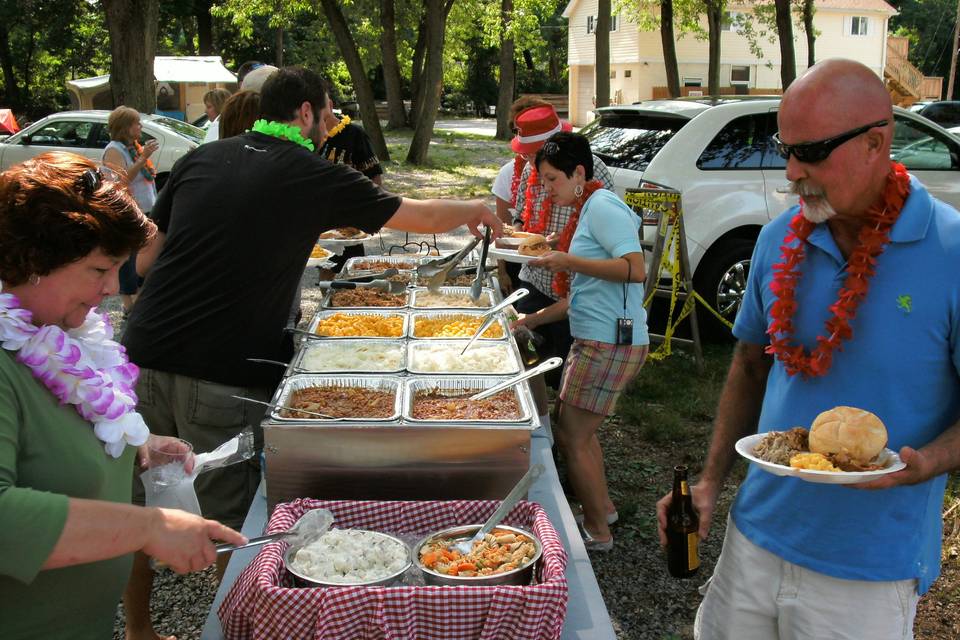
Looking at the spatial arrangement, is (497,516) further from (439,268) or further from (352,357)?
(439,268)

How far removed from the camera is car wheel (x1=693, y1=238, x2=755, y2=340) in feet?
21.6


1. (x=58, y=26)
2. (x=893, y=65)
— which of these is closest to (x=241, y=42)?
(x=58, y=26)

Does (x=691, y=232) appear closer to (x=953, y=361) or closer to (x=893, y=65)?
(x=953, y=361)

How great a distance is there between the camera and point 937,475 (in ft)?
5.58

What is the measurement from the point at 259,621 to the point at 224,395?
1195 millimetres

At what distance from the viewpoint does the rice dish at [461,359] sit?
301 centimetres

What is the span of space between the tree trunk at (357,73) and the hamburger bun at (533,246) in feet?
46.5

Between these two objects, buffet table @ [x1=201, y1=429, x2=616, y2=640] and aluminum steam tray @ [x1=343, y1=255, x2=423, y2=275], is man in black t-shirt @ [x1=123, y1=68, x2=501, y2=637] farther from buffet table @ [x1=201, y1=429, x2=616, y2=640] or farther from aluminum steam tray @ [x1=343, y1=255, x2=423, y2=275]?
aluminum steam tray @ [x1=343, y1=255, x2=423, y2=275]

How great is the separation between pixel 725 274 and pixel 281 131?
450 centimetres

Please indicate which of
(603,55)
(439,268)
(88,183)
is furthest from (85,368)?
(603,55)

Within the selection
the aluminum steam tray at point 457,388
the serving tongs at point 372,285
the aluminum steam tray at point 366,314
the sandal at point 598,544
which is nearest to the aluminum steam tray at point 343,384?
the aluminum steam tray at point 457,388

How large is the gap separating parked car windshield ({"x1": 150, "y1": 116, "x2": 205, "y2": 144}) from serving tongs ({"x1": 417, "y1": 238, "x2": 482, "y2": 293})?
30.1ft

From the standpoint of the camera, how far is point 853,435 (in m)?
1.67

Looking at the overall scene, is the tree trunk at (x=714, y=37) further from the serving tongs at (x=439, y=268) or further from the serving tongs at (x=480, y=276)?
the serving tongs at (x=480, y=276)
